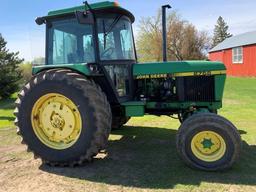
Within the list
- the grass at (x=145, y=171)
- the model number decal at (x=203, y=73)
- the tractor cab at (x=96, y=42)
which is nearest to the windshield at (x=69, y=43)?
the tractor cab at (x=96, y=42)

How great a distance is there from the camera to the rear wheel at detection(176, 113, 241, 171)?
503 centimetres

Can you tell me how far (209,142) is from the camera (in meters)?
5.16

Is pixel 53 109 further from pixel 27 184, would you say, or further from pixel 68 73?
pixel 27 184

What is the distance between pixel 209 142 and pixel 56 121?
A: 2456 mm

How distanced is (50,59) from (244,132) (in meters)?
4.47

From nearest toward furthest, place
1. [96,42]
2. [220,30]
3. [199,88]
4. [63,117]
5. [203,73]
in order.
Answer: [63,117] < [96,42] < [203,73] < [199,88] < [220,30]

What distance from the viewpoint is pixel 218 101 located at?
625 cm

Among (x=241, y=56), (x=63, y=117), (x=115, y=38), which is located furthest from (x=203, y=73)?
(x=241, y=56)

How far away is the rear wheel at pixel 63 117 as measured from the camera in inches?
207

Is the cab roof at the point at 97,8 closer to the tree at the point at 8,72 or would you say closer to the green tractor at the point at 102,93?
the green tractor at the point at 102,93

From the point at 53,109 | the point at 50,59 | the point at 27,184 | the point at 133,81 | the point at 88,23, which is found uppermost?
the point at 88,23

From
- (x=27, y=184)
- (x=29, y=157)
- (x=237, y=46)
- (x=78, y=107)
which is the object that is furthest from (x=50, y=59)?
(x=237, y=46)

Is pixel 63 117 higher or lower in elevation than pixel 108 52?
lower

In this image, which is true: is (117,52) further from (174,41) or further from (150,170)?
(174,41)
